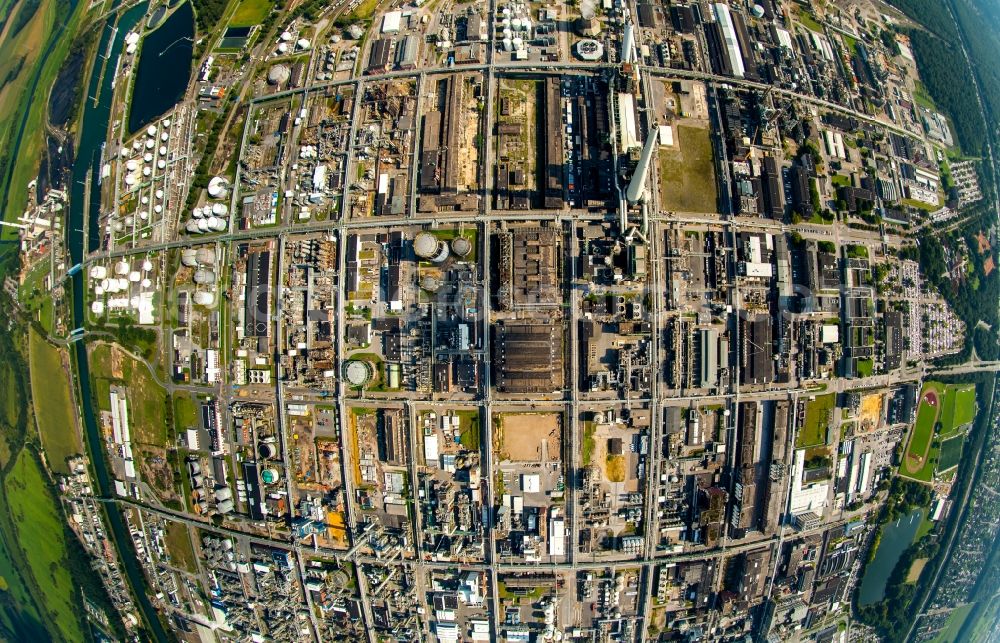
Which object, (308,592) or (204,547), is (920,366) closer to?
(308,592)

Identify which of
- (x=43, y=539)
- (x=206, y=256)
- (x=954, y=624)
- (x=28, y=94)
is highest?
(x=28, y=94)

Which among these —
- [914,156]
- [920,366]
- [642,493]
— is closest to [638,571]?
[642,493]

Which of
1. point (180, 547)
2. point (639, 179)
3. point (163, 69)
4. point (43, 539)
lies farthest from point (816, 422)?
point (43, 539)

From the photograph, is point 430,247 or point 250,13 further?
point 250,13

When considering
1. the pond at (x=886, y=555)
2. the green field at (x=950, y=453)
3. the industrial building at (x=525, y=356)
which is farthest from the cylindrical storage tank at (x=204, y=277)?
the green field at (x=950, y=453)

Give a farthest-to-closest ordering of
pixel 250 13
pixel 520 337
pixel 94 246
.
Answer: pixel 250 13, pixel 94 246, pixel 520 337

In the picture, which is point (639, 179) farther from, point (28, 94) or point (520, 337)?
point (28, 94)
